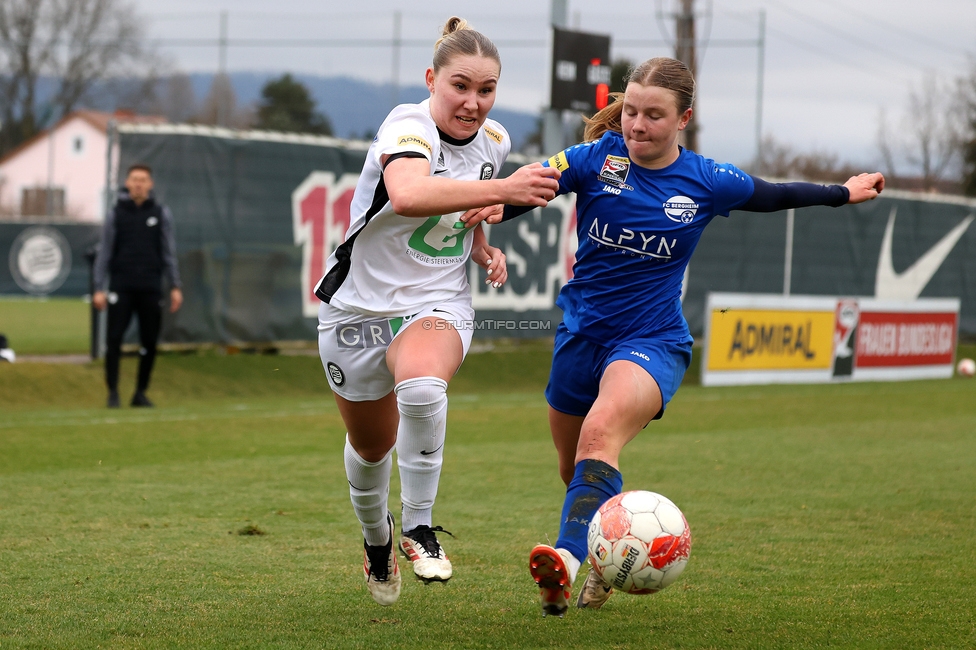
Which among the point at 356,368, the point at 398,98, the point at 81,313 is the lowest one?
the point at 81,313

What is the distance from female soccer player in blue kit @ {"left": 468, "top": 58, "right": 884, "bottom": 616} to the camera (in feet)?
14.3

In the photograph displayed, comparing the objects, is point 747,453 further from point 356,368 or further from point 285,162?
point 285,162

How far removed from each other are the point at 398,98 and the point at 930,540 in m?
20.7

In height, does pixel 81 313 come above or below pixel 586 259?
below

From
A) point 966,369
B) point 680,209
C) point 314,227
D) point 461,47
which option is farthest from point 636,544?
point 966,369

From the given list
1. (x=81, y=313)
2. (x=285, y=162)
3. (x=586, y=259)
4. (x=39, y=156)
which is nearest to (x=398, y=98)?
(x=81, y=313)

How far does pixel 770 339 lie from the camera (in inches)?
639

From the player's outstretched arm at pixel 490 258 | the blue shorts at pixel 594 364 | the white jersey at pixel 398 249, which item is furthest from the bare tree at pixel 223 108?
the blue shorts at pixel 594 364

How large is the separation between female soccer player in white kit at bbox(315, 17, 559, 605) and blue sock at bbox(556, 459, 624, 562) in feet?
1.61

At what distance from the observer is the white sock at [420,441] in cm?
412

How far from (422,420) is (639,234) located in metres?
1.16

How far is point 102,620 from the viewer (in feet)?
14.0

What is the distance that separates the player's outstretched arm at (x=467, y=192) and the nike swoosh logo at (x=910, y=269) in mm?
18334

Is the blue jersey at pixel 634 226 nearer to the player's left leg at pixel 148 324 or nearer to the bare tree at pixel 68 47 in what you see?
the player's left leg at pixel 148 324
